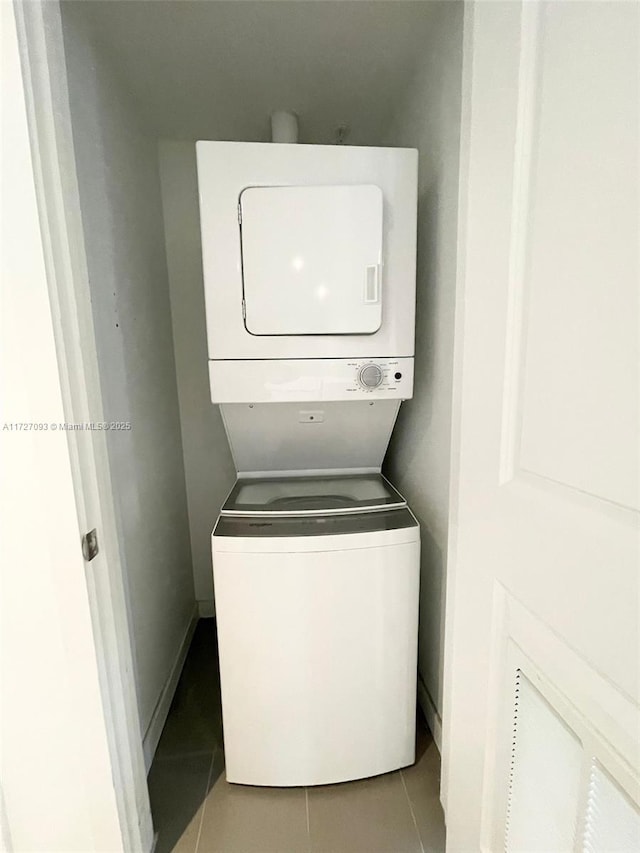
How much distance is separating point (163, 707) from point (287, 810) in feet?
2.00

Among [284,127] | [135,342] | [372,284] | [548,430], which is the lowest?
[548,430]

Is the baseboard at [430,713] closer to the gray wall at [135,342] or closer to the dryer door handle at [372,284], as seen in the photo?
the gray wall at [135,342]

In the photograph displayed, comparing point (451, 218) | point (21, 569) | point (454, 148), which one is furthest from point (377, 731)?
point (454, 148)

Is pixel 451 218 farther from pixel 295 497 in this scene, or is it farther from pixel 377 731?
pixel 377 731

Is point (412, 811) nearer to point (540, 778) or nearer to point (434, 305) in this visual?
point (540, 778)

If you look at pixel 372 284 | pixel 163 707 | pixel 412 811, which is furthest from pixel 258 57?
pixel 412 811

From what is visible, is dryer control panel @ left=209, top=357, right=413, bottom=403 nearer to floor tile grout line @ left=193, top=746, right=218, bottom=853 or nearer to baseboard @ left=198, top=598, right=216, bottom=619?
floor tile grout line @ left=193, top=746, right=218, bottom=853

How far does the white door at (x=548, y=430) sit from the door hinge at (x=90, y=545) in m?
0.81

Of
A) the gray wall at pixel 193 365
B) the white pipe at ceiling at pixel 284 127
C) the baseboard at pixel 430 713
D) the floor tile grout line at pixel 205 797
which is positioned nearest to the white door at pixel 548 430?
the baseboard at pixel 430 713

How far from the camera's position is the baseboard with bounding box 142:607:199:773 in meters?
1.44

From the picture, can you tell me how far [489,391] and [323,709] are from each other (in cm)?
114

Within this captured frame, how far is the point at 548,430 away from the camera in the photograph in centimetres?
62

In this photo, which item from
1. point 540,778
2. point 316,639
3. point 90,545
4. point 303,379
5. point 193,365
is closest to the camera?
point 540,778

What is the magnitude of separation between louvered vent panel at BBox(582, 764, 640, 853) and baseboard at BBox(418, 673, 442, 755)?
3.19 feet
